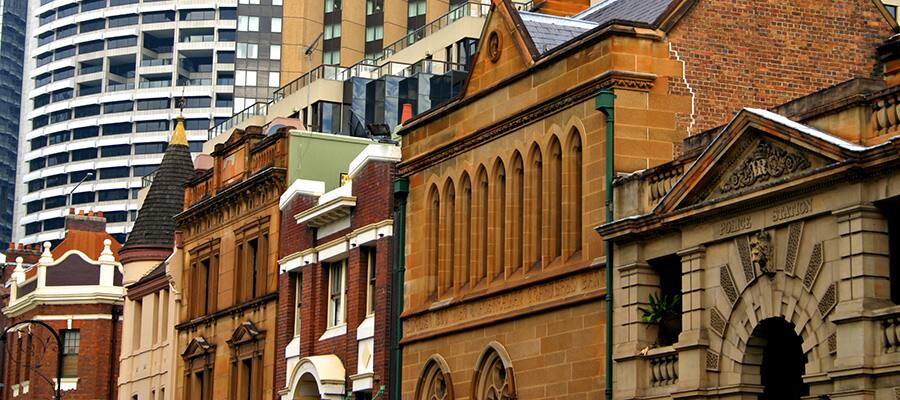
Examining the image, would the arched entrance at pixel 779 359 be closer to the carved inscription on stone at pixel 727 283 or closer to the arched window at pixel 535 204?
the carved inscription on stone at pixel 727 283

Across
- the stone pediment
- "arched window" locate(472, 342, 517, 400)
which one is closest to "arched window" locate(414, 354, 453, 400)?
"arched window" locate(472, 342, 517, 400)

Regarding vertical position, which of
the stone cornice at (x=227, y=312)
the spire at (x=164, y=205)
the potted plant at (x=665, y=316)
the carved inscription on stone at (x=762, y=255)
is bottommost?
the potted plant at (x=665, y=316)

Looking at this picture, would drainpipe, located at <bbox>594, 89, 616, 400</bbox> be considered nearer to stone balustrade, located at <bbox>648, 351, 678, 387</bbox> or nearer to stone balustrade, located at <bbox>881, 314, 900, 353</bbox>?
stone balustrade, located at <bbox>648, 351, 678, 387</bbox>

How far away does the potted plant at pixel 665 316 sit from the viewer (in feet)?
112

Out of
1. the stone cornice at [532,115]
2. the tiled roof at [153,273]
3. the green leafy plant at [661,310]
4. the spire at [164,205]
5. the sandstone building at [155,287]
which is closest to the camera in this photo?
the green leafy plant at [661,310]

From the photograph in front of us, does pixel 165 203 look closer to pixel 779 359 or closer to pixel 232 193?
pixel 232 193

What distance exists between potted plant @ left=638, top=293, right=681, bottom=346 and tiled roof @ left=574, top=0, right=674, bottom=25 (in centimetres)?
557

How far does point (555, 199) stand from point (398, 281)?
7.54 meters

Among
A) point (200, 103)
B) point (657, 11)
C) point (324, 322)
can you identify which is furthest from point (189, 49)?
point (657, 11)

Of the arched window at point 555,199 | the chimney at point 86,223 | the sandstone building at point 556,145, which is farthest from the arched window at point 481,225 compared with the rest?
the chimney at point 86,223

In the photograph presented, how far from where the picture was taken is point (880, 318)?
28484 mm

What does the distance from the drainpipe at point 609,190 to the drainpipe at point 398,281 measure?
357 inches

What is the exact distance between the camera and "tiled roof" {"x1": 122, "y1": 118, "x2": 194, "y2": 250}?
67625mm

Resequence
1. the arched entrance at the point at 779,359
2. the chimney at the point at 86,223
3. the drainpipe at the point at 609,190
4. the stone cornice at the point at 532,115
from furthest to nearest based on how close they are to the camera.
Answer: the chimney at the point at 86,223 → the stone cornice at the point at 532,115 → the drainpipe at the point at 609,190 → the arched entrance at the point at 779,359
